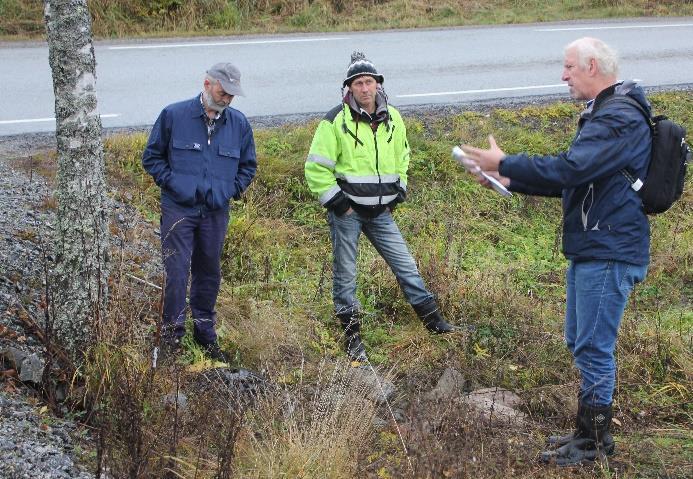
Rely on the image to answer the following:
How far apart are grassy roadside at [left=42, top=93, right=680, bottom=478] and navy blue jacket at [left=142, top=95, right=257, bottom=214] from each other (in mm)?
1016

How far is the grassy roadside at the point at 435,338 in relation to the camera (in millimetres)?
4258

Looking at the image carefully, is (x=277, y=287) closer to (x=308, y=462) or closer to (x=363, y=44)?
(x=308, y=462)

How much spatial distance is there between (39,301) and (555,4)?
13400mm

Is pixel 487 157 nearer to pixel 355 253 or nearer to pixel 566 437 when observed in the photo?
pixel 566 437

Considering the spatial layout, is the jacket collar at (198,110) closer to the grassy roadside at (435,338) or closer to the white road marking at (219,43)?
the grassy roadside at (435,338)

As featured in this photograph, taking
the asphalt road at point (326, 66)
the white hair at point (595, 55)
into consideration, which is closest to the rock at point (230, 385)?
the white hair at point (595, 55)

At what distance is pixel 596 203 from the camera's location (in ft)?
14.5

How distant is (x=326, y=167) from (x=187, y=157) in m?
0.92

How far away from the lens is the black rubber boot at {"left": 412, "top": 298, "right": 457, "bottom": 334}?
6297mm

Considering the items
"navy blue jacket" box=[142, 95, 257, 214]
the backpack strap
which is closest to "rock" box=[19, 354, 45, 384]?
"navy blue jacket" box=[142, 95, 257, 214]

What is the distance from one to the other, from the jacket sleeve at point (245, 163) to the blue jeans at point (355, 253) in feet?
2.04

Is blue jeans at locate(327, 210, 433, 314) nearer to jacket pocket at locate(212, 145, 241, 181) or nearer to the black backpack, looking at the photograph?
jacket pocket at locate(212, 145, 241, 181)

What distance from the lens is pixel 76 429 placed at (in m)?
4.47

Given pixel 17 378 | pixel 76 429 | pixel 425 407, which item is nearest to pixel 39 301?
pixel 17 378
